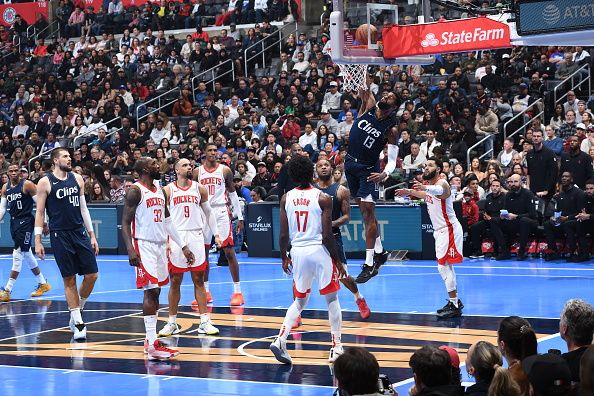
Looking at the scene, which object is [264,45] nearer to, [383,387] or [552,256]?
[552,256]

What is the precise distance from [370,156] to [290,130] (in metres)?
11.1

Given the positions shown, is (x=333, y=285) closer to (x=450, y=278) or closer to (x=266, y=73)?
(x=450, y=278)

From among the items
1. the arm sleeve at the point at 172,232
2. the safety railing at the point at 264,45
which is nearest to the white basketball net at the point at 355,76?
the arm sleeve at the point at 172,232

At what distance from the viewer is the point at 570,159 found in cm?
1834

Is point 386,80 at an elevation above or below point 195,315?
above

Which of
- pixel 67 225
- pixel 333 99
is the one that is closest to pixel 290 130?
pixel 333 99

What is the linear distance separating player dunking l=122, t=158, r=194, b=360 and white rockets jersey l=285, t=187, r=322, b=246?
1.70 meters

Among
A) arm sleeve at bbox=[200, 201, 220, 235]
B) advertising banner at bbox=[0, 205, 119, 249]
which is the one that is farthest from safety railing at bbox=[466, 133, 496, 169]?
arm sleeve at bbox=[200, 201, 220, 235]

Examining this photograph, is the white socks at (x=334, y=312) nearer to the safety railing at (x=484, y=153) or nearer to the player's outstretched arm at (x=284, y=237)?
the player's outstretched arm at (x=284, y=237)

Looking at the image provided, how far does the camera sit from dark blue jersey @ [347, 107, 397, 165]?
41.2 ft

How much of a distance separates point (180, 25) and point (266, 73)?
214 inches

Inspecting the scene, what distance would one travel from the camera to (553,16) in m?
9.67

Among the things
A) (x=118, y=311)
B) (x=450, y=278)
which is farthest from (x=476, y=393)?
(x=118, y=311)

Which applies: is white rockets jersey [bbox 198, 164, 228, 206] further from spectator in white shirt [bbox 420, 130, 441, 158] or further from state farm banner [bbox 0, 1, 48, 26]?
state farm banner [bbox 0, 1, 48, 26]
